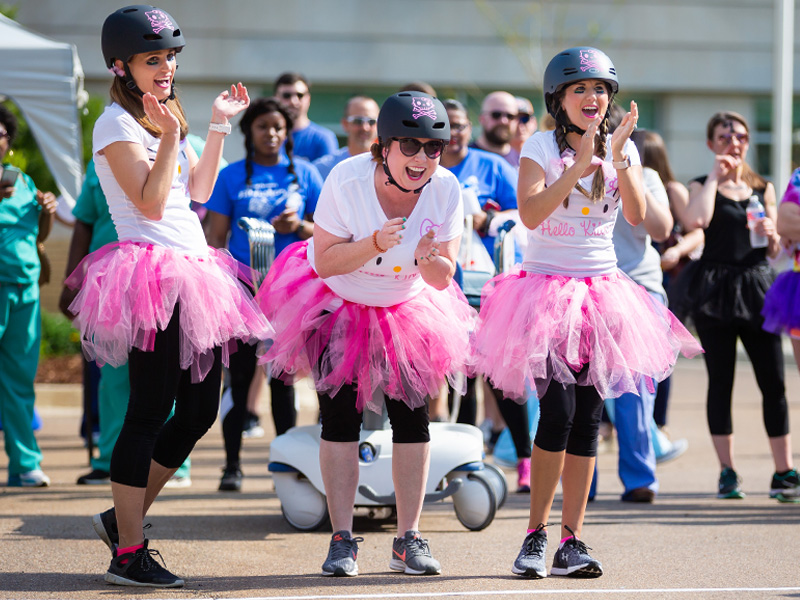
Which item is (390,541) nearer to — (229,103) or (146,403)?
(146,403)

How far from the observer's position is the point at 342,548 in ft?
14.6

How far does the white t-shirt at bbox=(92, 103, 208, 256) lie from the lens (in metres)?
4.20

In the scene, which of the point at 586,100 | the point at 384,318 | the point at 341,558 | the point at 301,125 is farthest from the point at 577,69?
the point at 301,125

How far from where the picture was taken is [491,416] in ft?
29.8

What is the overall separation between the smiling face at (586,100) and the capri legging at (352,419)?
1.32 m

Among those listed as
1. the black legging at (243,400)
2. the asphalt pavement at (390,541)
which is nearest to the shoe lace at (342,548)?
the asphalt pavement at (390,541)

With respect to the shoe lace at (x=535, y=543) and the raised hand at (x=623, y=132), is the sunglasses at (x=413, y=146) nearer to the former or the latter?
the raised hand at (x=623, y=132)

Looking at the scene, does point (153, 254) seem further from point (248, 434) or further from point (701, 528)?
point (248, 434)

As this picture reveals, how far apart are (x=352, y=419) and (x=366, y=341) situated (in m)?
0.32

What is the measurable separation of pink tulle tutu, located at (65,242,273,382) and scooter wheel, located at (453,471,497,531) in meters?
1.57

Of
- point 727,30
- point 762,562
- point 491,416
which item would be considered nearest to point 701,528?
point 762,562

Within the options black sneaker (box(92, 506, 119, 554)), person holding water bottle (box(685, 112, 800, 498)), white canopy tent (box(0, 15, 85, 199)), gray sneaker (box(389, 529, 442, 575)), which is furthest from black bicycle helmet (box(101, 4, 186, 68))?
white canopy tent (box(0, 15, 85, 199))

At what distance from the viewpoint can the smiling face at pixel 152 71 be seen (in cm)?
426

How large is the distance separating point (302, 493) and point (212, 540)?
1.62ft
